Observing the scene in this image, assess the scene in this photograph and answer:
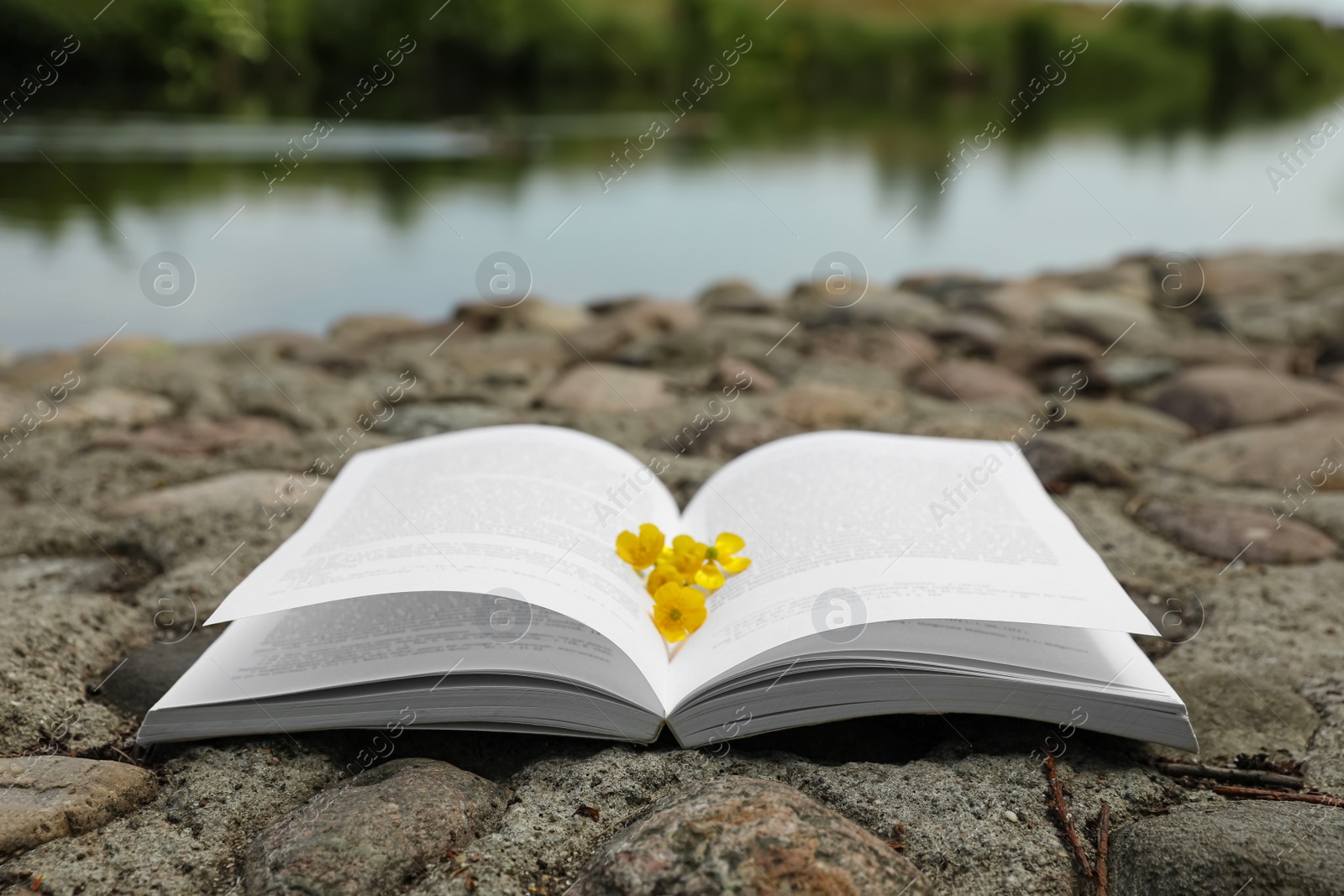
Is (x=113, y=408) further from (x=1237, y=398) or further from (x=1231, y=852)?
(x=1237, y=398)

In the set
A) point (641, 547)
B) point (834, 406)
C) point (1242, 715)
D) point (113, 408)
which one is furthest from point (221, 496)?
point (1242, 715)

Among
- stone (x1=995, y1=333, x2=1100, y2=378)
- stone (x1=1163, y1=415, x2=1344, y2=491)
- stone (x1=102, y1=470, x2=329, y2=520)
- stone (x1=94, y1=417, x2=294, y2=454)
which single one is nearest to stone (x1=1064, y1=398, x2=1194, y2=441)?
stone (x1=1163, y1=415, x2=1344, y2=491)

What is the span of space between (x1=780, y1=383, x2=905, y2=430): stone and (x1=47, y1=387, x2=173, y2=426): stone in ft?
4.64

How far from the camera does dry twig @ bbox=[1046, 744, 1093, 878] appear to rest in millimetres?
753

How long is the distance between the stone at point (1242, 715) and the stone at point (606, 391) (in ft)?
4.14

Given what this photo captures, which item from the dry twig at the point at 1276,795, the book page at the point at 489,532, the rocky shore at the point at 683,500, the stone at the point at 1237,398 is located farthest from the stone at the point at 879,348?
the dry twig at the point at 1276,795

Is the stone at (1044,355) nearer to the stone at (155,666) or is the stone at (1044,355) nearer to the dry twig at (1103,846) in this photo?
the dry twig at (1103,846)

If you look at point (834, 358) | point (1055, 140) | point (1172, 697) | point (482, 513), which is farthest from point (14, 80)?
point (1055, 140)

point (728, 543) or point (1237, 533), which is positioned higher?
point (1237, 533)

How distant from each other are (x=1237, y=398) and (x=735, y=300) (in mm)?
1718

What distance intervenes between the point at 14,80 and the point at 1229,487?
529cm

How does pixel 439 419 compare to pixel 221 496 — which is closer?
pixel 221 496

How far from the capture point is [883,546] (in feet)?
3.25

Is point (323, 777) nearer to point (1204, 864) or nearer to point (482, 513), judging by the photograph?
point (482, 513)
